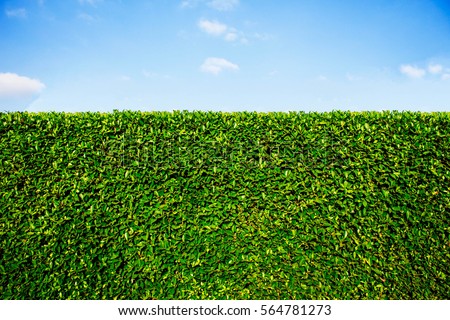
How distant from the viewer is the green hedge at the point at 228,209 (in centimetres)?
435

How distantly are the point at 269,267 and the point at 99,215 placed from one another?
2526 millimetres

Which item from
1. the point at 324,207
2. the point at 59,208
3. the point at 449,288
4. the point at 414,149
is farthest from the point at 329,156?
the point at 59,208

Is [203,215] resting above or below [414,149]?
below

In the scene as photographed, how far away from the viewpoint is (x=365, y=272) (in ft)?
14.4

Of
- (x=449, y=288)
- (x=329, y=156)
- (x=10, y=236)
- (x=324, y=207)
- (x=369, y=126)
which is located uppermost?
(x=369, y=126)

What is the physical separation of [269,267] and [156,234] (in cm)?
168

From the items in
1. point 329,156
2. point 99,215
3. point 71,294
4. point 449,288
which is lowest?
point 71,294

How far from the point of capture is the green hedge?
4352 mm

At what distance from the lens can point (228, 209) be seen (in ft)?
14.3

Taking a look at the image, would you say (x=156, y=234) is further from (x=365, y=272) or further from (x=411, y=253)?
(x=411, y=253)

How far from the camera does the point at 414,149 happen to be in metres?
4.37

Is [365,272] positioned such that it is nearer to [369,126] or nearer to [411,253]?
[411,253]

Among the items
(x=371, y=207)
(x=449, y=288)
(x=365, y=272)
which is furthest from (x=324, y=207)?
(x=449, y=288)

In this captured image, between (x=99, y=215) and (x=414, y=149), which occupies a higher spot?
(x=414, y=149)
